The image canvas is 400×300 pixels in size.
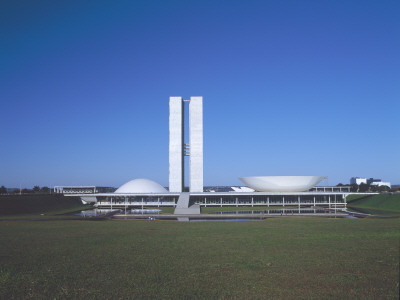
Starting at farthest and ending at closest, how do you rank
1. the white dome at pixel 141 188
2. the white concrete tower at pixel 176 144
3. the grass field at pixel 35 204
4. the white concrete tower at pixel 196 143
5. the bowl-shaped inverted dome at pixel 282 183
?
1. the white concrete tower at pixel 196 143
2. the white concrete tower at pixel 176 144
3. the white dome at pixel 141 188
4. the bowl-shaped inverted dome at pixel 282 183
5. the grass field at pixel 35 204

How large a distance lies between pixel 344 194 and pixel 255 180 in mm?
12725

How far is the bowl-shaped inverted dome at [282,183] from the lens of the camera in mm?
48719

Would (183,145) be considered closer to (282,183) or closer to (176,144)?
(176,144)

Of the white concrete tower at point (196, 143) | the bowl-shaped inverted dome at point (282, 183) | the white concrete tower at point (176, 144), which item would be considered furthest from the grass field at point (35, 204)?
the bowl-shaped inverted dome at point (282, 183)

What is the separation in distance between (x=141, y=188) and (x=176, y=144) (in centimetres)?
996

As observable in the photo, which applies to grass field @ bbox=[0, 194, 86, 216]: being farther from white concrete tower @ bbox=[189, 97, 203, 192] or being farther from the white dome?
white concrete tower @ bbox=[189, 97, 203, 192]

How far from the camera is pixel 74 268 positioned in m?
8.77

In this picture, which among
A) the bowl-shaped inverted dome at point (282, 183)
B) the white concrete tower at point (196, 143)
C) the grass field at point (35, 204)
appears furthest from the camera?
the white concrete tower at point (196, 143)

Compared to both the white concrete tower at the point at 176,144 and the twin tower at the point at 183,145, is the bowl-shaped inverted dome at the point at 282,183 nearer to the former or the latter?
the twin tower at the point at 183,145

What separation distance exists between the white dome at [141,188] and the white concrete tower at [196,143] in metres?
6.15

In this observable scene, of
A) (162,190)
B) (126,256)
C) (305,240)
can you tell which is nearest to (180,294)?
(126,256)

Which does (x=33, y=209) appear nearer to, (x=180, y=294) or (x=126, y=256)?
(x=126, y=256)

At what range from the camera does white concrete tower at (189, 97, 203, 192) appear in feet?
194

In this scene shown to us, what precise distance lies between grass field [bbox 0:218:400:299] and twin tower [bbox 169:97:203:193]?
45843 mm
